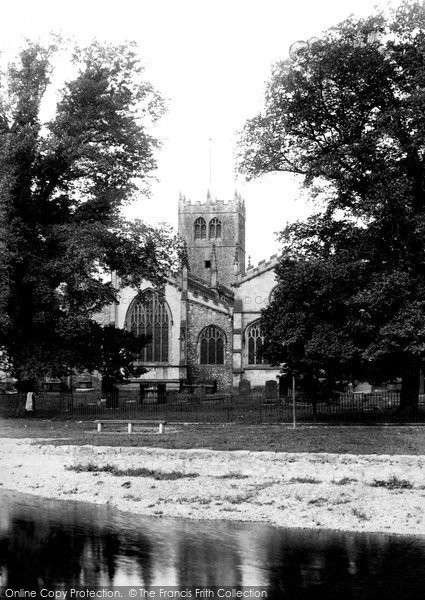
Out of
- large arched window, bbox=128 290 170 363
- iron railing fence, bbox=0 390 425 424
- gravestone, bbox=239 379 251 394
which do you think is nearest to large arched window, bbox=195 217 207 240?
large arched window, bbox=128 290 170 363

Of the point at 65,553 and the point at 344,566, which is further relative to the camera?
the point at 65,553

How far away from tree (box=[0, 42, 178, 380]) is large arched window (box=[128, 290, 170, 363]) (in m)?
26.8

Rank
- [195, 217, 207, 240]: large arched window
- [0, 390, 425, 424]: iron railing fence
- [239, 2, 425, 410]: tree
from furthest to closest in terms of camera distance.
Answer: [195, 217, 207, 240]: large arched window
[0, 390, 425, 424]: iron railing fence
[239, 2, 425, 410]: tree

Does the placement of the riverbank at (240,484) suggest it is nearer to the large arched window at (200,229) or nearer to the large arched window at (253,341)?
the large arched window at (253,341)

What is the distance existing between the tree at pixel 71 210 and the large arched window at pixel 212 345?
2581cm

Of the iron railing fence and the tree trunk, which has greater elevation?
the tree trunk

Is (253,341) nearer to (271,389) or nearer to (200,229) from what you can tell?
(271,389)

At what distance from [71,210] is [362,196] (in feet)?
45.2

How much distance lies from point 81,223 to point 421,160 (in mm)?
14083

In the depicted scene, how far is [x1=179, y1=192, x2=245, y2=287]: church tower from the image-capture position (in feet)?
306

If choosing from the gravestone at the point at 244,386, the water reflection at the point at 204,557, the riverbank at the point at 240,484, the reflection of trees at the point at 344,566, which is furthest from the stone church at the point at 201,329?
the reflection of trees at the point at 344,566

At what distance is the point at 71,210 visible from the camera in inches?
1315

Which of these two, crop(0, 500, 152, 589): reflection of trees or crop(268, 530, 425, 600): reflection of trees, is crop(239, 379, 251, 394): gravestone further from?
crop(268, 530, 425, 600): reflection of trees

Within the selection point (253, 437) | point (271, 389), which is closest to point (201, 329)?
point (271, 389)
